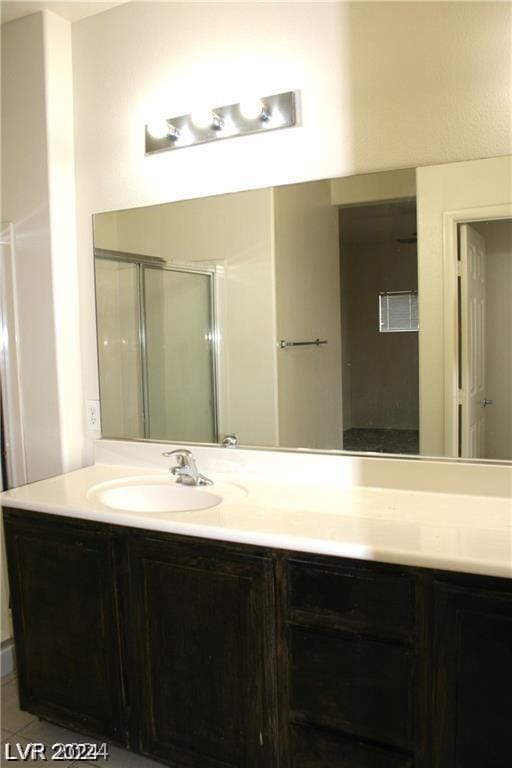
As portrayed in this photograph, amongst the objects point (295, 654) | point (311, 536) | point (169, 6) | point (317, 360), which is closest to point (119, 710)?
point (295, 654)

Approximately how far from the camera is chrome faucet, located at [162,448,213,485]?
2043 millimetres

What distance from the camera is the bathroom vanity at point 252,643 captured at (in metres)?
1.34

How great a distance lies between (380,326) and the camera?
187cm

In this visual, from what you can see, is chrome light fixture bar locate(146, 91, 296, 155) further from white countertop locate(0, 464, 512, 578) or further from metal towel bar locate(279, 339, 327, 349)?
white countertop locate(0, 464, 512, 578)

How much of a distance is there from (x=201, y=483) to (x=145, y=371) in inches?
22.4

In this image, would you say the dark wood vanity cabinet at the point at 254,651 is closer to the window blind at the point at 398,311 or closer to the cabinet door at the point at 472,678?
the cabinet door at the point at 472,678

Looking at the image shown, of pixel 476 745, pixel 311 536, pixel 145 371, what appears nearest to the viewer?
pixel 476 745

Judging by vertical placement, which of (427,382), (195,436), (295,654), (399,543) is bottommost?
(295,654)

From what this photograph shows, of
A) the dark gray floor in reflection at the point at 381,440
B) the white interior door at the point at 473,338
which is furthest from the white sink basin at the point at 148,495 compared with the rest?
the white interior door at the point at 473,338

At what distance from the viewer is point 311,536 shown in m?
1.46

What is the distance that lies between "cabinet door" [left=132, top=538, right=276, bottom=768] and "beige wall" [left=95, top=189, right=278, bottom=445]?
607mm

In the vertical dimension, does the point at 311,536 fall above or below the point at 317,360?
below

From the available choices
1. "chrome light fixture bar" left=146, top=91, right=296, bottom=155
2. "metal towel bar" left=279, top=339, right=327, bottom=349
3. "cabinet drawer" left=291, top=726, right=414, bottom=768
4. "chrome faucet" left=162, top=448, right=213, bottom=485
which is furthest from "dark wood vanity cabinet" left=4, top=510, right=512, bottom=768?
"chrome light fixture bar" left=146, top=91, right=296, bottom=155

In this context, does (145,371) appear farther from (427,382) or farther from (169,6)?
(169,6)
